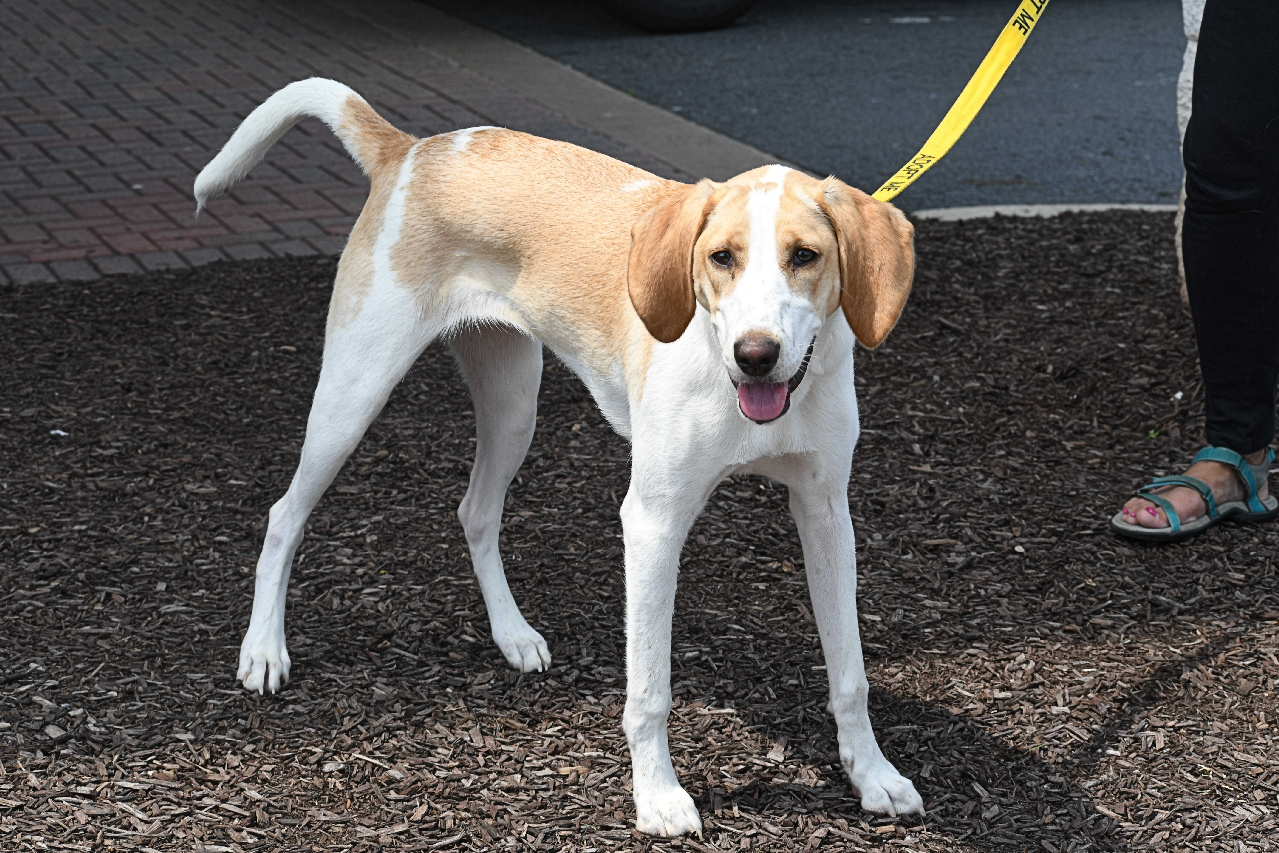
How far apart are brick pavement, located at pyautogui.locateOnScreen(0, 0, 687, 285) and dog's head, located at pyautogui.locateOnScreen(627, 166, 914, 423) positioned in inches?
151

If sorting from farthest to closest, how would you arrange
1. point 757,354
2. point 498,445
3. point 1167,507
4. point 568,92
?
point 568,92
point 1167,507
point 498,445
point 757,354

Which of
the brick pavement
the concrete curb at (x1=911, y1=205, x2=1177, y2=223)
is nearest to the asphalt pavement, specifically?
the concrete curb at (x1=911, y1=205, x2=1177, y2=223)

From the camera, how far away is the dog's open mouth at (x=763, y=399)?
2.27 m

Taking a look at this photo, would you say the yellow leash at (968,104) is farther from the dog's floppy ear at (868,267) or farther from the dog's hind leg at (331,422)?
the dog's hind leg at (331,422)

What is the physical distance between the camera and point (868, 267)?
2.31 metres

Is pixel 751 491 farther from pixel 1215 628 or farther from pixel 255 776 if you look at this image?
pixel 255 776

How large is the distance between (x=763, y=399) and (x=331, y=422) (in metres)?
1.10

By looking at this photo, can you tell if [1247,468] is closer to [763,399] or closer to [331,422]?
[763,399]

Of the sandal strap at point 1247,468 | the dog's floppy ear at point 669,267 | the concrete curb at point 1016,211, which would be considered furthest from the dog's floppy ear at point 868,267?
the concrete curb at point 1016,211

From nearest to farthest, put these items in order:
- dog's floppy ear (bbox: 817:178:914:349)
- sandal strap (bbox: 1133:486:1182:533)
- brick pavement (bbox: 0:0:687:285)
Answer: dog's floppy ear (bbox: 817:178:914:349), sandal strap (bbox: 1133:486:1182:533), brick pavement (bbox: 0:0:687:285)

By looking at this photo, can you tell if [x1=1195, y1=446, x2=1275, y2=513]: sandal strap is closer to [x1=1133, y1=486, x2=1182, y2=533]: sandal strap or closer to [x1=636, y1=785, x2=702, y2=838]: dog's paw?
[x1=1133, y1=486, x2=1182, y2=533]: sandal strap

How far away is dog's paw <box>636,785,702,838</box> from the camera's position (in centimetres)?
270

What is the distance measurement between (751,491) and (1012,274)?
193 centimetres

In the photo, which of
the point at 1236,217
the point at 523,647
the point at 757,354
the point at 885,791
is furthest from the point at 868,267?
the point at 1236,217
